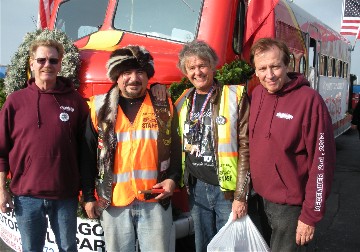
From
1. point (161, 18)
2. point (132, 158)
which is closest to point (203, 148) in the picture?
point (132, 158)

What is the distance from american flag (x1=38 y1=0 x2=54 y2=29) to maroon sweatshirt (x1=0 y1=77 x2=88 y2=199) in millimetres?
3450

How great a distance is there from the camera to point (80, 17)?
5336 millimetres

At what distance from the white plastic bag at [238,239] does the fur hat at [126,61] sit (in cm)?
107

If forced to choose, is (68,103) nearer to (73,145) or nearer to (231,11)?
(73,145)

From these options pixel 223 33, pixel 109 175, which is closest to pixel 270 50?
pixel 109 175

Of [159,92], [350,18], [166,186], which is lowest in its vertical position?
[166,186]

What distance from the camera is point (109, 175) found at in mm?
2760

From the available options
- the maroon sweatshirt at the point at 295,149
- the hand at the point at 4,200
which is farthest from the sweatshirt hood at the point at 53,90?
the maroon sweatshirt at the point at 295,149

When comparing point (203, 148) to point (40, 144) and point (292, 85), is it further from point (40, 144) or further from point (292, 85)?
point (40, 144)

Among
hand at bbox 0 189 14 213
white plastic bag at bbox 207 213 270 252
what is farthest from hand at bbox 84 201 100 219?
white plastic bag at bbox 207 213 270 252

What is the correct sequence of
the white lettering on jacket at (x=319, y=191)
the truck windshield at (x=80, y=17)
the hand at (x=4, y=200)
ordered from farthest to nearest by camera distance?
the truck windshield at (x=80, y=17), the hand at (x=4, y=200), the white lettering on jacket at (x=319, y=191)

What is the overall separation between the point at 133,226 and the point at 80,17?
3.27m

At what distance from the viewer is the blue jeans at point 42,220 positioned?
9.50ft

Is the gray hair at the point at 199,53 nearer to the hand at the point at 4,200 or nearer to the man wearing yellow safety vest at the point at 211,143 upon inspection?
the man wearing yellow safety vest at the point at 211,143
